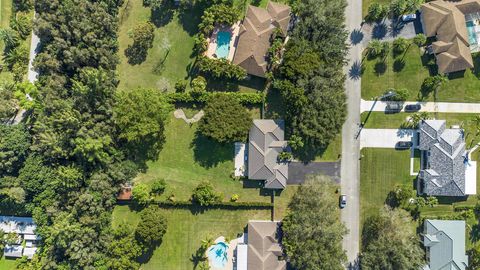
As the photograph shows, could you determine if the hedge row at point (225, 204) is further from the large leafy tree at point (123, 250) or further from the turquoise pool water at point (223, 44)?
the turquoise pool water at point (223, 44)

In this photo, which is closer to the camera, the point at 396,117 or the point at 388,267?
the point at 388,267

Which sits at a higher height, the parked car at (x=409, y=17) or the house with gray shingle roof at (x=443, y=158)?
the parked car at (x=409, y=17)

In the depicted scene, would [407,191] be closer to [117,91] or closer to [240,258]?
[240,258]

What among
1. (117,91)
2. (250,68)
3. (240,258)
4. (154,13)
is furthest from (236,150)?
(154,13)

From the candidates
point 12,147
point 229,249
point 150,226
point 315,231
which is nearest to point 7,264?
point 12,147

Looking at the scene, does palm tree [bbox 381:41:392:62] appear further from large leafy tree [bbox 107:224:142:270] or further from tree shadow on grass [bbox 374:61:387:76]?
large leafy tree [bbox 107:224:142:270]

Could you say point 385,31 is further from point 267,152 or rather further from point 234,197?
point 234,197

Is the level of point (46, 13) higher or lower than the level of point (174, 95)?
higher

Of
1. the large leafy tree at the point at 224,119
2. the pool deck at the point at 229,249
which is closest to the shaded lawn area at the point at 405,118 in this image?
the large leafy tree at the point at 224,119
